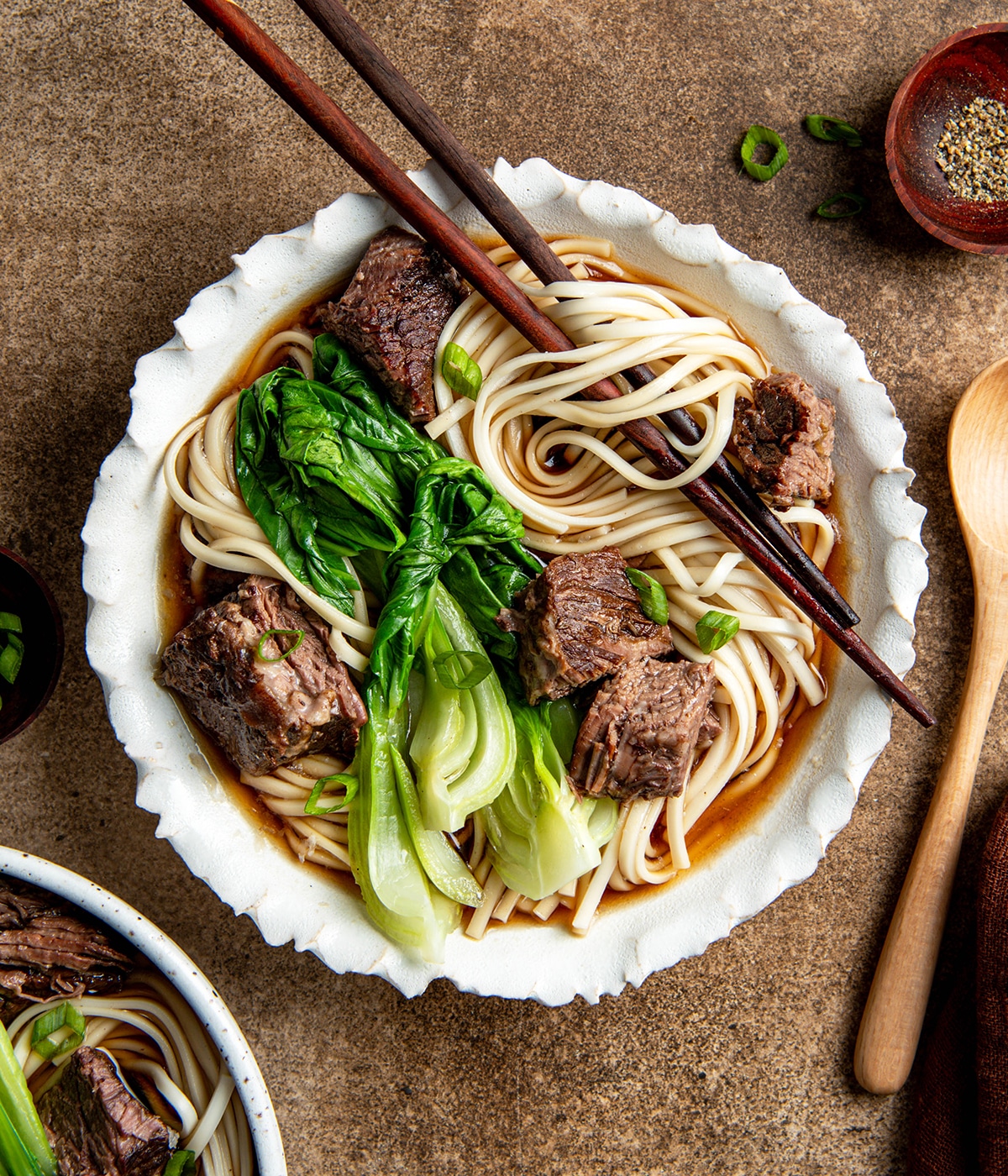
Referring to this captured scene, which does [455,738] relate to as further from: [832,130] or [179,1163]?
[832,130]

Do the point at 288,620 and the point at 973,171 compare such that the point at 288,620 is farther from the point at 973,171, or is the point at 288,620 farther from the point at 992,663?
the point at 973,171

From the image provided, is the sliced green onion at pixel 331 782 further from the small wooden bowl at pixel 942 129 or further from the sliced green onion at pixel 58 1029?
the small wooden bowl at pixel 942 129

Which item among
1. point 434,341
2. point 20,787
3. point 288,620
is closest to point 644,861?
point 288,620

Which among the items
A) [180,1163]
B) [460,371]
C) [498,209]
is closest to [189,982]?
[180,1163]

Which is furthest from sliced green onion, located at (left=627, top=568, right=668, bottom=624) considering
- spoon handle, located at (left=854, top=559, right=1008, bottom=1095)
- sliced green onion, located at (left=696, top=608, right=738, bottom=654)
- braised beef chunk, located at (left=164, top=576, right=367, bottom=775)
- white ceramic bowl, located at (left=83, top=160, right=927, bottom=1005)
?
spoon handle, located at (left=854, top=559, right=1008, bottom=1095)

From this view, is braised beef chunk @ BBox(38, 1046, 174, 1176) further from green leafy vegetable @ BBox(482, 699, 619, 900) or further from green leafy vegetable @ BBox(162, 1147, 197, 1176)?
green leafy vegetable @ BBox(482, 699, 619, 900)

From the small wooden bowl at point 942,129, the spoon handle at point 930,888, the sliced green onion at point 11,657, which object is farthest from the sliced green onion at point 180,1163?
the small wooden bowl at point 942,129
